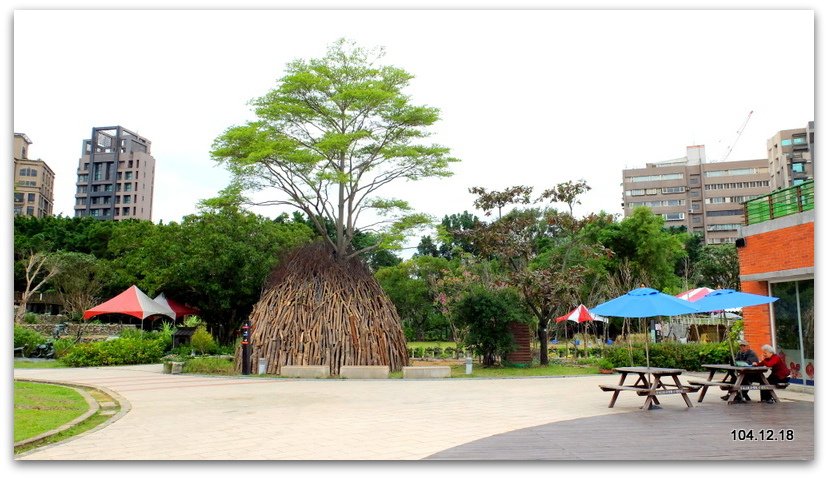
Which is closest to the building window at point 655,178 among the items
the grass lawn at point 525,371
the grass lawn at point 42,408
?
the grass lawn at point 525,371

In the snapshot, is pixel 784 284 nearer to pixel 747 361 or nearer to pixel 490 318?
pixel 747 361

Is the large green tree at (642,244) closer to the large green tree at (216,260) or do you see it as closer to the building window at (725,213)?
the large green tree at (216,260)

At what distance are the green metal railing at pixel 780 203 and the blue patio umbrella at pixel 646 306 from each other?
9.90 feet

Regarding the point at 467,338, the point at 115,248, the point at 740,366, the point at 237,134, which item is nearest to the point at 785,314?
the point at 740,366

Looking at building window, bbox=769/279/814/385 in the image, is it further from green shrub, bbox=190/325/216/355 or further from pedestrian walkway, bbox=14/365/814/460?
green shrub, bbox=190/325/216/355

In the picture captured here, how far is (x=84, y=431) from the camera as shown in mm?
7211

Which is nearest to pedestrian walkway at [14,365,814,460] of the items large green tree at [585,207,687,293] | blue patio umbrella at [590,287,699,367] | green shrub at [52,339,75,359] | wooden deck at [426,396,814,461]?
wooden deck at [426,396,814,461]

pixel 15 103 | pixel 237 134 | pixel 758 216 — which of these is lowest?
pixel 758 216

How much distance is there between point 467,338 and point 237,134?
28.5ft

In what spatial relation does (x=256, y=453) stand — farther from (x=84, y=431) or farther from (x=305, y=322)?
(x=305, y=322)

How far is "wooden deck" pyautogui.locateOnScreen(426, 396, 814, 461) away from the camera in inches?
233

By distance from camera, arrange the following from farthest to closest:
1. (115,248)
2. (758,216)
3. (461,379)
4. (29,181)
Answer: (115,248) → (461,379) → (758,216) → (29,181)

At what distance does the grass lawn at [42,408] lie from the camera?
7129 millimetres

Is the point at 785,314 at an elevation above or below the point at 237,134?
below
